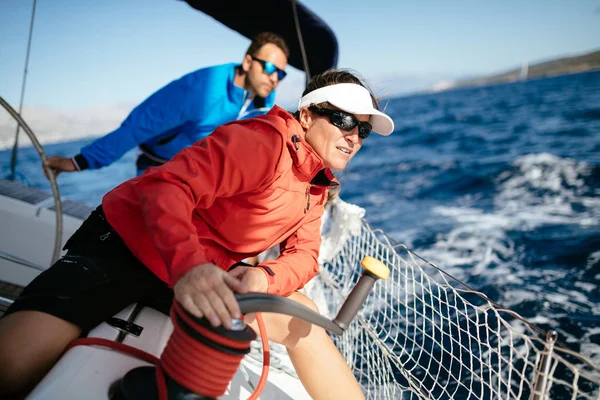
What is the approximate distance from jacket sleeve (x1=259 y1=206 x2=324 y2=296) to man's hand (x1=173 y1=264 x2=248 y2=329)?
46 centimetres

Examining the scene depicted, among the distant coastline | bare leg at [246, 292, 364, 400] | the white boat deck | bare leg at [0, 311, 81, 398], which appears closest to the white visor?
bare leg at [246, 292, 364, 400]

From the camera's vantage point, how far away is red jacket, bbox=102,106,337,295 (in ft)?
2.66

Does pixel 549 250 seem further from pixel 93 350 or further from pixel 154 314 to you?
pixel 93 350

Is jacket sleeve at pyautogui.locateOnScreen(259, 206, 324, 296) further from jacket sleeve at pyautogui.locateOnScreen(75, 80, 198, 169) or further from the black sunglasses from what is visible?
jacket sleeve at pyautogui.locateOnScreen(75, 80, 198, 169)

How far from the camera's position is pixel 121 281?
1.12m

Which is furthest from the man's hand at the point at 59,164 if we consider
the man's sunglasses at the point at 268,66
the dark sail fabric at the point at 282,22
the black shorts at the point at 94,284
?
the dark sail fabric at the point at 282,22

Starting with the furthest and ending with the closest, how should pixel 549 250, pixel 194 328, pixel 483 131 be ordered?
1. pixel 483 131
2. pixel 549 250
3. pixel 194 328

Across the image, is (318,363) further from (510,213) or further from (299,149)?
(510,213)

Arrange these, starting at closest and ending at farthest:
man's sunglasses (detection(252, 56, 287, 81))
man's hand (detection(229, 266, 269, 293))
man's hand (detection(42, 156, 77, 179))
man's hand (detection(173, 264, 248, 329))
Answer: man's hand (detection(173, 264, 248, 329)) < man's hand (detection(229, 266, 269, 293)) < man's hand (detection(42, 156, 77, 179)) < man's sunglasses (detection(252, 56, 287, 81))

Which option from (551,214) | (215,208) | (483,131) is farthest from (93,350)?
(483,131)

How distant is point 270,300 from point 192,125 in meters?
1.89

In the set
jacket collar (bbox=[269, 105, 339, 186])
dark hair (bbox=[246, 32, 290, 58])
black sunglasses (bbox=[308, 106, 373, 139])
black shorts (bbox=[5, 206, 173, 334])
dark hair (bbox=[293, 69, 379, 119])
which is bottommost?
black shorts (bbox=[5, 206, 173, 334])

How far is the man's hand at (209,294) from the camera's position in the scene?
68 cm

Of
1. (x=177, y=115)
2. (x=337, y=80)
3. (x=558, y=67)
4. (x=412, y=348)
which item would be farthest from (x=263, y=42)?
(x=558, y=67)
